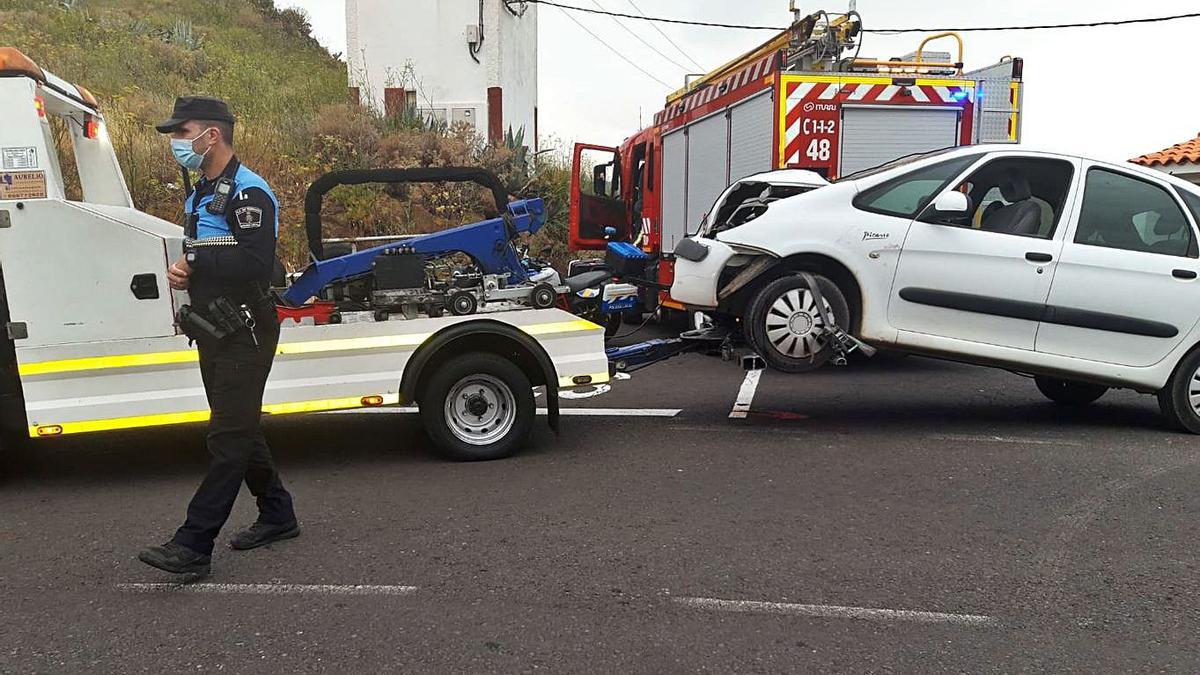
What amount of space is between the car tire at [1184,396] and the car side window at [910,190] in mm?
2033

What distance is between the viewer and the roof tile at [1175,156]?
15.0m

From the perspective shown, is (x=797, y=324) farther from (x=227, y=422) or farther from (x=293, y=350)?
(x=227, y=422)

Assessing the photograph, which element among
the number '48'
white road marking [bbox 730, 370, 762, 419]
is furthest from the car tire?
the number '48'

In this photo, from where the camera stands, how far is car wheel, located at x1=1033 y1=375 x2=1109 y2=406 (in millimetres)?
6738

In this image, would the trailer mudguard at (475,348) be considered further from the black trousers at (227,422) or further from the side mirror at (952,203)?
the side mirror at (952,203)

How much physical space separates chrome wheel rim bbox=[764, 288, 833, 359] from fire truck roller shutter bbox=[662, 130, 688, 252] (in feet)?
15.4

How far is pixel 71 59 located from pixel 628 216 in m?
13.5

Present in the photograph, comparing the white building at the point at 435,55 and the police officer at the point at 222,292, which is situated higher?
the white building at the point at 435,55

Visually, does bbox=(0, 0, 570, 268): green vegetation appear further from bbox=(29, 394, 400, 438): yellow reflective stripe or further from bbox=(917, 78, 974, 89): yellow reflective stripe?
bbox=(917, 78, 974, 89): yellow reflective stripe

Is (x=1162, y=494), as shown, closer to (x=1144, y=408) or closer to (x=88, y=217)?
(x=1144, y=408)

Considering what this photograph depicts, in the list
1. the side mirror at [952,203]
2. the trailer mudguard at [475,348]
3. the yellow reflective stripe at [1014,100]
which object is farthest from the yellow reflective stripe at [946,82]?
the trailer mudguard at [475,348]

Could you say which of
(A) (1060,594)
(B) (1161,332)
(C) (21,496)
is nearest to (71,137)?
(C) (21,496)

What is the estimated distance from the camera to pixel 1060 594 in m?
3.39

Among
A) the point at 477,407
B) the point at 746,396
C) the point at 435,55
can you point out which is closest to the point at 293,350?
the point at 477,407
